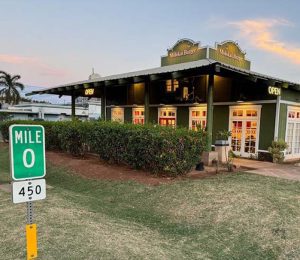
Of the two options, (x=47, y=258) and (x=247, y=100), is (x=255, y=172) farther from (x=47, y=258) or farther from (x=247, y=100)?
(x=47, y=258)

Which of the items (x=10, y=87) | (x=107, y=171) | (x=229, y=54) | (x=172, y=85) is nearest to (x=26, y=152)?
(x=107, y=171)

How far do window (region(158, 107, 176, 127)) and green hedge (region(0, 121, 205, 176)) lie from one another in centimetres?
623

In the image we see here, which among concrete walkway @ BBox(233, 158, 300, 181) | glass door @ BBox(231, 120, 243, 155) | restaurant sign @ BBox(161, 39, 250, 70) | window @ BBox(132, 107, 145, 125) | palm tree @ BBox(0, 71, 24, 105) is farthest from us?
palm tree @ BBox(0, 71, 24, 105)

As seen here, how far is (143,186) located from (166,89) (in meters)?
9.54

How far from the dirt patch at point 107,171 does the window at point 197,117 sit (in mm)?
5170

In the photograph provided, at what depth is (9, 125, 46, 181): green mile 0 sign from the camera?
220cm

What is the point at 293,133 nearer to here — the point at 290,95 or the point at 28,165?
the point at 290,95

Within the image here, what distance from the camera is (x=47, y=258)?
330 centimetres

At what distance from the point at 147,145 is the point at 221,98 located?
6.76 meters

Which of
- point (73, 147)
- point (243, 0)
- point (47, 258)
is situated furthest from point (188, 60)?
point (47, 258)

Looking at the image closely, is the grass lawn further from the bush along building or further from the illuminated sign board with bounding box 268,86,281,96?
the illuminated sign board with bounding box 268,86,281,96

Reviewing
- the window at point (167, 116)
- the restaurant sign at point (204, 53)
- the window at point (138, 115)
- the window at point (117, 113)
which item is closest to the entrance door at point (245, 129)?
the window at point (167, 116)

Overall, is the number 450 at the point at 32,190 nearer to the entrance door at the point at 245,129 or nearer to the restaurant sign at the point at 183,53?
the entrance door at the point at 245,129

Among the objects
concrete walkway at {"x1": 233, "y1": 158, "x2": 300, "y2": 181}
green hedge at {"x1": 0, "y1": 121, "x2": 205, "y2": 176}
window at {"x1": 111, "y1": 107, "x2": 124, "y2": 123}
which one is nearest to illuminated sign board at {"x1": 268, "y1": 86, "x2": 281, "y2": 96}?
concrete walkway at {"x1": 233, "y1": 158, "x2": 300, "y2": 181}
